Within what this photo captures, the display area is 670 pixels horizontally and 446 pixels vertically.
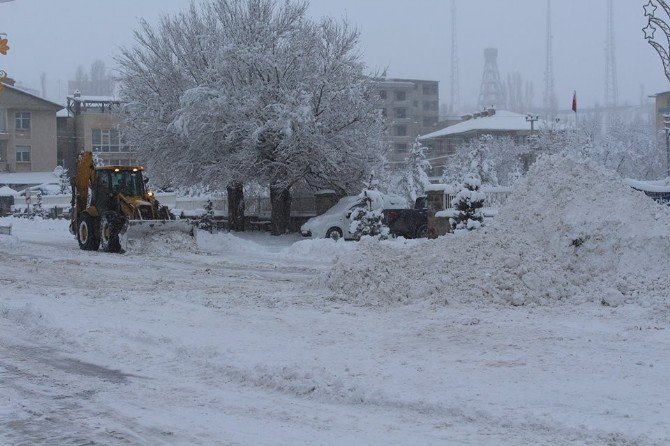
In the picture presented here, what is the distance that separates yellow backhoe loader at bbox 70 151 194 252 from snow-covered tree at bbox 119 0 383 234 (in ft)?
13.6

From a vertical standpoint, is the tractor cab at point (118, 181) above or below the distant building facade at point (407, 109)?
below

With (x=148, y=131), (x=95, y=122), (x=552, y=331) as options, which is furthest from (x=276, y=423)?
(x=95, y=122)

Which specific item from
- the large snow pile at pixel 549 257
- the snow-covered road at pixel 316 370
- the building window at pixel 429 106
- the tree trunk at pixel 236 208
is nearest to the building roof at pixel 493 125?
the building window at pixel 429 106

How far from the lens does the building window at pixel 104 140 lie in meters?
72.1

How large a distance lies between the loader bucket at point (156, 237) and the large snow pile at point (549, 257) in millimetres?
8836

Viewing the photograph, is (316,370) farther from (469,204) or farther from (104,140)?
(104,140)

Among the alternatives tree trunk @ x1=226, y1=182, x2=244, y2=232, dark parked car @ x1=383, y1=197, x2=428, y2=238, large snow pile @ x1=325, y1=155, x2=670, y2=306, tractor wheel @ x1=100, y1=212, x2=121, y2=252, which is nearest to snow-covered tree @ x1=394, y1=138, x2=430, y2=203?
tree trunk @ x1=226, y1=182, x2=244, y2=232

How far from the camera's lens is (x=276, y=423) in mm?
6551

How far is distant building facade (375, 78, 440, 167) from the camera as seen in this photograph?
99375 millimetres

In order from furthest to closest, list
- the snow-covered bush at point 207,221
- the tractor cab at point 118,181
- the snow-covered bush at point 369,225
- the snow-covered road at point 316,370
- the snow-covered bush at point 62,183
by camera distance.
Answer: the snow-covered bush at point 62,183
the snow-covered bush at point 207,221
the snow-covered bush at point 369,225
the tractor cab at point 118,181
the snow-covered road at point 316,370

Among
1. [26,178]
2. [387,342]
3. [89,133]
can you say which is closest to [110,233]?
[387,342]

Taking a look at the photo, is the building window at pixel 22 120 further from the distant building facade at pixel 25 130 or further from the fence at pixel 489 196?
the fence at pixel 489 196

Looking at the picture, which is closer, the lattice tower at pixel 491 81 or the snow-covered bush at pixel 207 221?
the snow-covered bush at pixel 207 221

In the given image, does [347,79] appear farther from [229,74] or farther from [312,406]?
[312,406]
